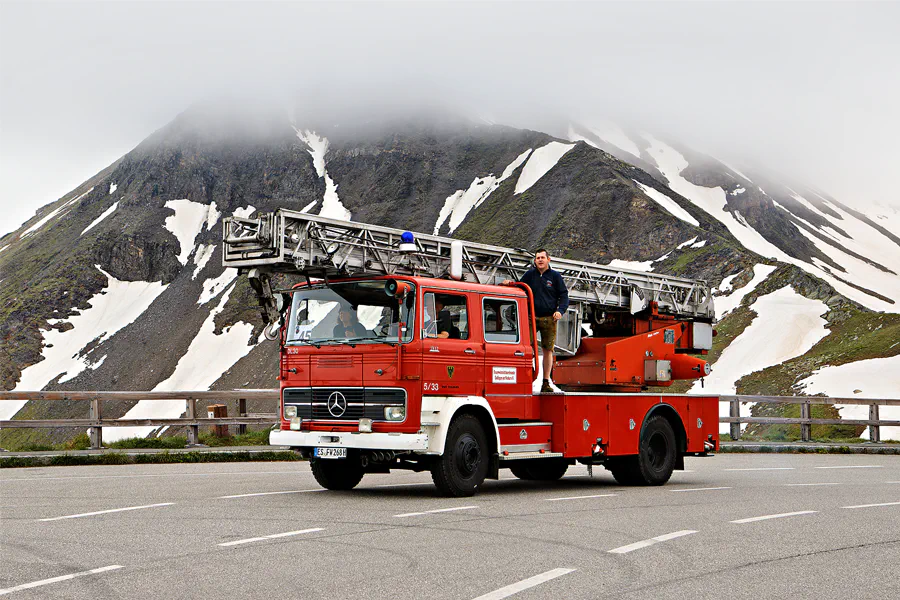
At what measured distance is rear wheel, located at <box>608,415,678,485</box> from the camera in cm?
1565

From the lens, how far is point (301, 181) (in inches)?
5561

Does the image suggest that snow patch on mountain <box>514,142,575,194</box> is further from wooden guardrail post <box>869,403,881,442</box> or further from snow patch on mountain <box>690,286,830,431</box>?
wooden guardrail post <box>869,403,881,442</box>

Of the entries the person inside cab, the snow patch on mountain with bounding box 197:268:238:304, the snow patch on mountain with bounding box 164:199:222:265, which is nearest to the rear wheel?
the person inside cab

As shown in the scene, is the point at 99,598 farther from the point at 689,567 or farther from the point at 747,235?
the point at 747,235

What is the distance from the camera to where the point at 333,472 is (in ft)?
47.0

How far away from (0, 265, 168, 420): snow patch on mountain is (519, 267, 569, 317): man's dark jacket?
336 feet

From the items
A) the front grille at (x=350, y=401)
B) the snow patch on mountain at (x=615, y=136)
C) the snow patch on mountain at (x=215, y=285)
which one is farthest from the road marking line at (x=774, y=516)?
the snow patch on mountain at (x=615, y=136)

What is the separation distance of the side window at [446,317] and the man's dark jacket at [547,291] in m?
1.65

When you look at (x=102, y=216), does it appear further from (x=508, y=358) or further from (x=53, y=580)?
(x=53, y=580)

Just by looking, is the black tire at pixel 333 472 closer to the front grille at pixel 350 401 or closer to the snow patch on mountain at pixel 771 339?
the front grille at pixel 350 401

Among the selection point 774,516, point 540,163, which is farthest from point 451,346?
point 540,163

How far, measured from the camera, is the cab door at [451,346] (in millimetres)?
13086

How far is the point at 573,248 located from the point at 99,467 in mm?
74340

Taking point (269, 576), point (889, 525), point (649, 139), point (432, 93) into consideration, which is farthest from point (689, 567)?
point (649, 139)
